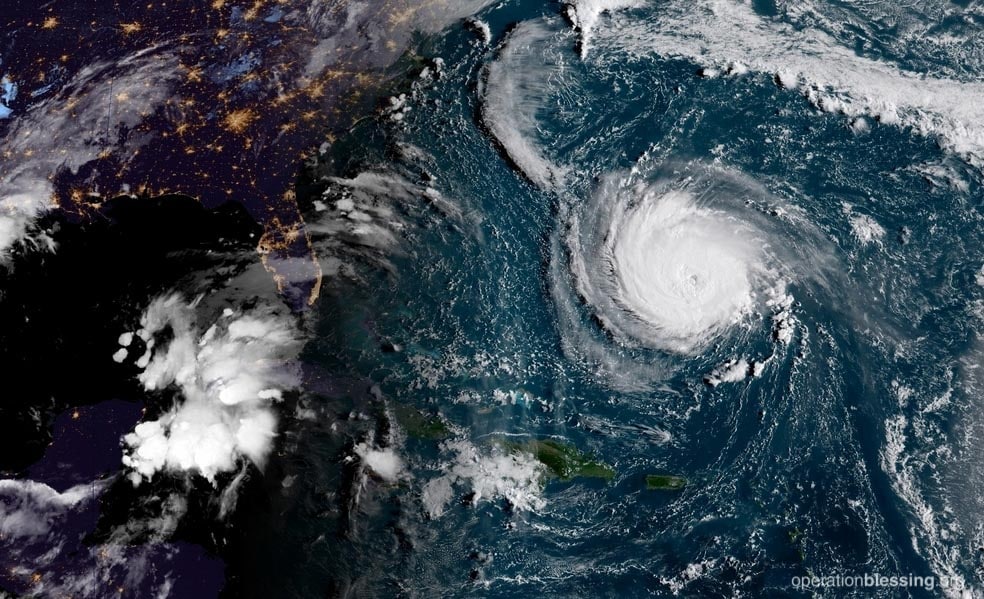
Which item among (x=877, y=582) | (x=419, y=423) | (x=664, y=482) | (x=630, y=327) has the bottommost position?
(x=877, y=582)

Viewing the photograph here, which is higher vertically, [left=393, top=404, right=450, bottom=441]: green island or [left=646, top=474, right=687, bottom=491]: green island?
[left=393, top=404, right=450, bottom=441]: green island

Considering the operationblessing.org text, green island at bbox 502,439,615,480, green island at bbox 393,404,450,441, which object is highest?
green island at bbox 393,404,450,441

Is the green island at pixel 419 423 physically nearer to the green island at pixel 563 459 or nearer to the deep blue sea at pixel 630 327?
the deep blue sea at pixel 630 327

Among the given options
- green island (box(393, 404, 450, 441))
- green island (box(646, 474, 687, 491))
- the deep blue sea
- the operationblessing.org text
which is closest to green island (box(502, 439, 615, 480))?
the deep blue sea

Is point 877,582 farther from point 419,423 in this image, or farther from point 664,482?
point 419,423

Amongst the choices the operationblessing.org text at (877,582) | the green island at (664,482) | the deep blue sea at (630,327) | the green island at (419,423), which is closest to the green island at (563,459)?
the deep blue sea at (630,327)

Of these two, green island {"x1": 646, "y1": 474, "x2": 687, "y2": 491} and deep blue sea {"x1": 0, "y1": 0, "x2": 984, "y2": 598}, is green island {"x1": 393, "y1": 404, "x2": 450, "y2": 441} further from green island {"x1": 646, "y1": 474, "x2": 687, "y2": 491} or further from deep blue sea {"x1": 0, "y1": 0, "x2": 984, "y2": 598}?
green island {"x1": 646, "y1": 474, "x2": 687, "y2": 491}

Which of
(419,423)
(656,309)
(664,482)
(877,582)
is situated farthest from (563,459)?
(877,582)
